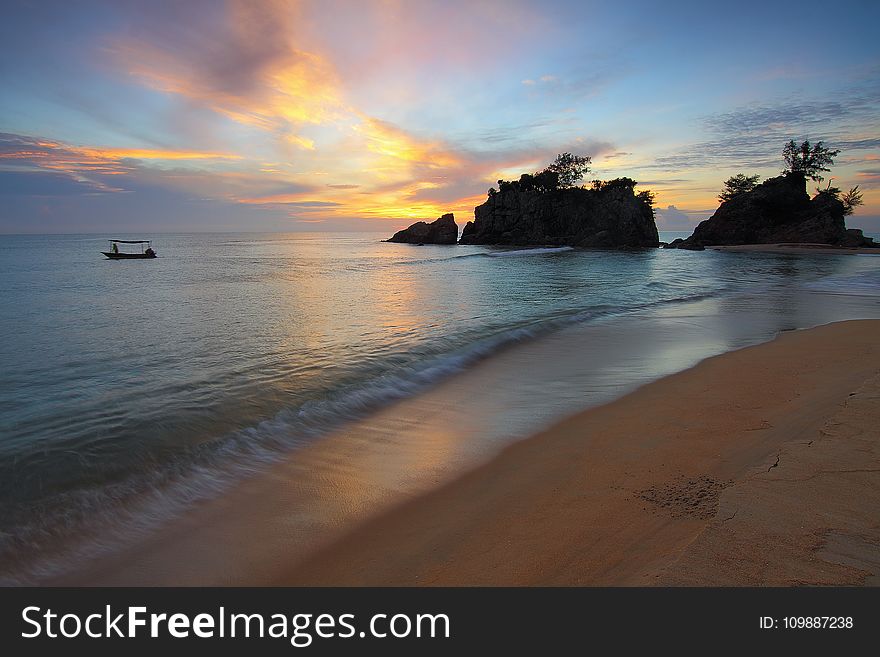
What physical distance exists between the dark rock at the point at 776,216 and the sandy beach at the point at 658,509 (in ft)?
261

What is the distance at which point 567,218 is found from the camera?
91.7 metres

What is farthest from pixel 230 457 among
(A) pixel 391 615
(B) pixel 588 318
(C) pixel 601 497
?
(B) pixel 588 318

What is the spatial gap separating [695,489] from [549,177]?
9823 cm

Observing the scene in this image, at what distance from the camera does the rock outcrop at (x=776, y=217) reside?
71188 millimetres

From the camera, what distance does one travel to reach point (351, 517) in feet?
13.3

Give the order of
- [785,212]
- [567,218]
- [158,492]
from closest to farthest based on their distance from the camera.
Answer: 1. [158,492]
2. [785,212]
3. [567,218]

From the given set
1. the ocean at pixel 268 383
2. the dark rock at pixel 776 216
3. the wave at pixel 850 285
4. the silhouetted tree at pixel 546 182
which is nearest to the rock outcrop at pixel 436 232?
the silhouetted tree at pixel 546 182

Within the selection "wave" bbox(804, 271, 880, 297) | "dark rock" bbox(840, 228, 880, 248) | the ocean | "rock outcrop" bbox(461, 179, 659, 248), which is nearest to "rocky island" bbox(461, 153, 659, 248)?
"rock outcrop" bbox(461, 179, 659, 248)

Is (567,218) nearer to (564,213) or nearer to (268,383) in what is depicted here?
(564,213)

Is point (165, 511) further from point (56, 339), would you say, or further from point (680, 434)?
point (56, 339)

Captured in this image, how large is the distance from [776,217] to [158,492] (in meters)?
93.4

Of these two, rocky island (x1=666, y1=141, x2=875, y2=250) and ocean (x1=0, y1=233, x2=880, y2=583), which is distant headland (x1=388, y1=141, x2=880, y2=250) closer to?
rocky island (x1=666, y1=141, x2=875, y2=250)

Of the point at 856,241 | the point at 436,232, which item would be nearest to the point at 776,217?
the point at 856,241

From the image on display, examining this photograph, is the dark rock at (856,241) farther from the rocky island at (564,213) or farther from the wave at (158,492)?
the wave at (158,492)
